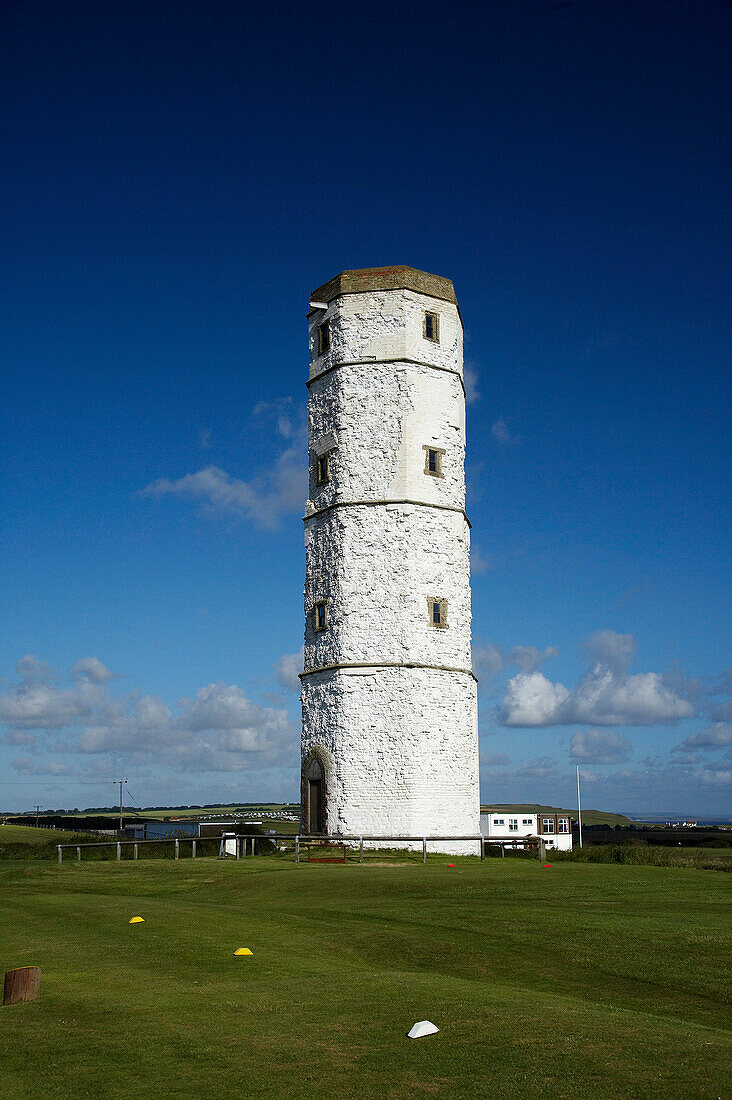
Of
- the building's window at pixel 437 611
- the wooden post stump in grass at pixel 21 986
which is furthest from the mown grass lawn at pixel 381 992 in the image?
the building's window at pixel 437 611

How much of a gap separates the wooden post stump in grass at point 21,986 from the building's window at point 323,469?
28.1 m

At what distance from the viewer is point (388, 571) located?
35344 mm

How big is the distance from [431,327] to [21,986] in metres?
31.5

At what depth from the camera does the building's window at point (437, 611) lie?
116 feet

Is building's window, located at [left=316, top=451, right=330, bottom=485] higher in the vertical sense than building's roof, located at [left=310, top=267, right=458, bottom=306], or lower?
lower

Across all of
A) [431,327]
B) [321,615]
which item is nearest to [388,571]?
[321,615]

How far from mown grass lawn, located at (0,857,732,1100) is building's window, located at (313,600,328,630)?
15.8 m

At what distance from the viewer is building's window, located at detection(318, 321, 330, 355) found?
126 feet

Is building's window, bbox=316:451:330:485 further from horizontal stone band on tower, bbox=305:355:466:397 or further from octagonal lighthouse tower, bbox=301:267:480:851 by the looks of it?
horizontal stone band on tower, bbox=305:355:466:397

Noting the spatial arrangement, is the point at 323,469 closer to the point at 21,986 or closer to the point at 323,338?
the point at 323,338

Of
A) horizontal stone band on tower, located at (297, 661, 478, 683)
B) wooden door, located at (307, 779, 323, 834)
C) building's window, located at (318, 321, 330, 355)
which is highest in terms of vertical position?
building's window, located at (318, 321, 330, 355)

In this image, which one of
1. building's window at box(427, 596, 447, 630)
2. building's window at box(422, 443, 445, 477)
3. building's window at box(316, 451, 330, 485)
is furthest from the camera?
building's window at box(316, 451, 330, 485)

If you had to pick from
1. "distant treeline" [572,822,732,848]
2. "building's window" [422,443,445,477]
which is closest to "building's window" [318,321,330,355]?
"building's window" [422,443,445,477]

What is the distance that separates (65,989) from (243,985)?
1.99 metres
